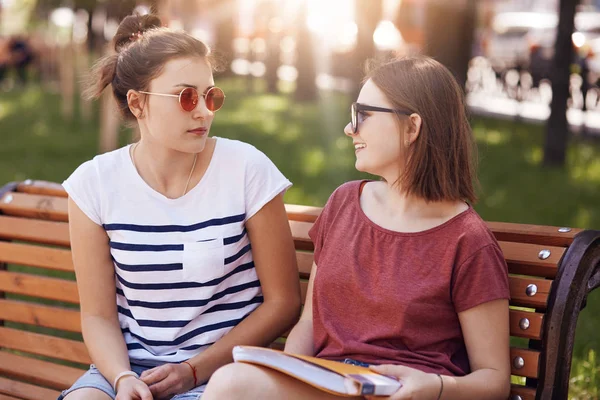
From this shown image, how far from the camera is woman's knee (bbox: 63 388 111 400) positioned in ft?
9.35

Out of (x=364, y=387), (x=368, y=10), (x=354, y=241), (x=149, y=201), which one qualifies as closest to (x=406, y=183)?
(x=354, y=241)

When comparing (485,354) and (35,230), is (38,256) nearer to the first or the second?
(35,230)

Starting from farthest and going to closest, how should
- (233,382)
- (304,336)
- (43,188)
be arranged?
(43,188), (304,336), (233,382)

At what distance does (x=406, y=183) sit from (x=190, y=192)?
2.51 ft

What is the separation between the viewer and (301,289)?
333 centimetres

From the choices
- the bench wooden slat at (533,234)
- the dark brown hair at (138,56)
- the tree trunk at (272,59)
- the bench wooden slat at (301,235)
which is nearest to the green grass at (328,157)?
the bench wooden slat at (533,234)

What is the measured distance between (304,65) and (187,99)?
15950 mm

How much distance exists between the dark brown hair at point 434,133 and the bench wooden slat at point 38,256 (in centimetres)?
159

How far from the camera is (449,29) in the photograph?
12.0m

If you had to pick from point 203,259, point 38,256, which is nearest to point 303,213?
point 203,259

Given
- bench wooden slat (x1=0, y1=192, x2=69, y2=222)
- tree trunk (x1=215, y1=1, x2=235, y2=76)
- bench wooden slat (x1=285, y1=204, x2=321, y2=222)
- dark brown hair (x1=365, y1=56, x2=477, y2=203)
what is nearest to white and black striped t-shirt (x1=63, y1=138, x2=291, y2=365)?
bench wooden slat (x1=285, y1=204, x2=321, y2=222)

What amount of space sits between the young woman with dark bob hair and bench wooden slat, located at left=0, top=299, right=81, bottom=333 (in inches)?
47.8

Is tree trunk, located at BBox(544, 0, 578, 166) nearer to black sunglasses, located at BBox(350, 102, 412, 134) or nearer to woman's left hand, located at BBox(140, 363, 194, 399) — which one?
black sunglasses, located at BBox(350, 102, 412, 134)

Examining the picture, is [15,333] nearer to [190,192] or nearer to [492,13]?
[190,192]
